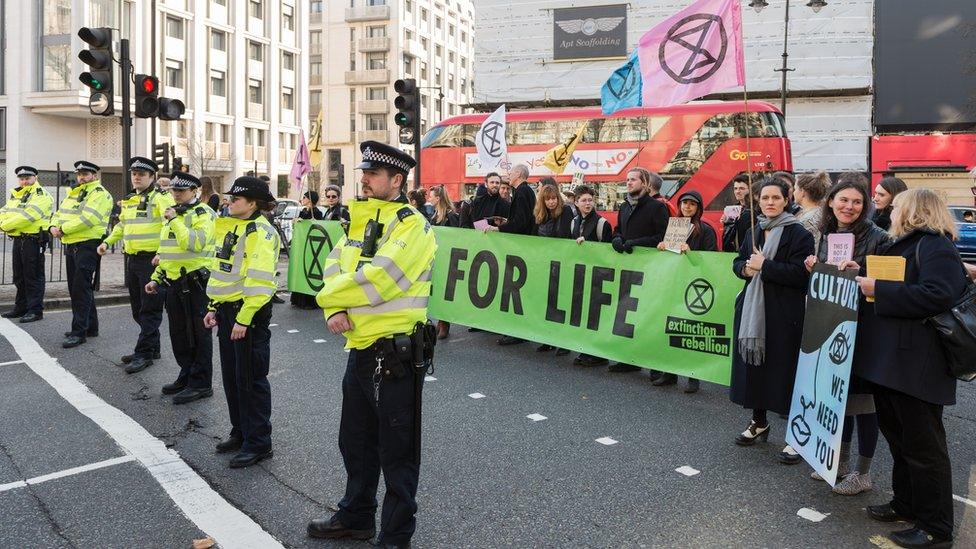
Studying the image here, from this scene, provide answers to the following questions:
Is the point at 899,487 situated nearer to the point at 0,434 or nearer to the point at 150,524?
the point at 150,524

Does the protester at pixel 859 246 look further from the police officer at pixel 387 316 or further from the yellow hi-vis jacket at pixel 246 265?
the yellow hi-vis jacket at pixel 246 265

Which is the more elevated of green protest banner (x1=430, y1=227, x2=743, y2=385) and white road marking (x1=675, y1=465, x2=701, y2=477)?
green protest banner (x1=430, y1=227, x2=743, y2=385)

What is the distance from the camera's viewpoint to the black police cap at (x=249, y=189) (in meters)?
5.27

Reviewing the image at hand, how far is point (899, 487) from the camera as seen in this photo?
166 inches

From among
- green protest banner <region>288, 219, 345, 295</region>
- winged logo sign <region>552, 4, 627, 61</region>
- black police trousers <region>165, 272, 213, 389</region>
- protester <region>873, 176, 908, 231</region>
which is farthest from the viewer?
winged logo sign <region>552, 4, 627, 61</region>

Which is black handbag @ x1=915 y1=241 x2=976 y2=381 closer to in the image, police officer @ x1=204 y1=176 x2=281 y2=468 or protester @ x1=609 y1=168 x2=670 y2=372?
police officer @ x1=204 y1=176 x2=281 y2=468

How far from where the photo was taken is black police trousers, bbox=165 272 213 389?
6.69 meters

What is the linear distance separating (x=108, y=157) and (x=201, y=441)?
43.2 meters

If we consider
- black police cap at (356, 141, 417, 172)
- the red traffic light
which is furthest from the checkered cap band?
the red traffic light

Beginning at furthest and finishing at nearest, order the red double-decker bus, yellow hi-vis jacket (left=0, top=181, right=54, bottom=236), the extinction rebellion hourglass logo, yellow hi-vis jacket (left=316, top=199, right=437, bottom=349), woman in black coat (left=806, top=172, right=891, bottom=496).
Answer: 1. the red double-decker bus
2. yellow hi-vis jacket (left=0, top=181, right=54, bottom=236)
3. the extinction rebellion hourglass logo
4. woman in black coat (left=806, top=172, right=891, bottom=496)
5. yellow hi-vis jacket (left=316, top=199, right=437, bottom=349)

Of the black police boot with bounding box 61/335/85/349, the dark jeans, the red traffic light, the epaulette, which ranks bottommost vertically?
the black police boot with bounding box 61/335/85/349

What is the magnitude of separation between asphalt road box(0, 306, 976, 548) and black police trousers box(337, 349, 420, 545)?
0.76 ft

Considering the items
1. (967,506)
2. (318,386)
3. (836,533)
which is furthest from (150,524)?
(967,506)

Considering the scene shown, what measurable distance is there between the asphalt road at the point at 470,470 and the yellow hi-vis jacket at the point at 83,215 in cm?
182
